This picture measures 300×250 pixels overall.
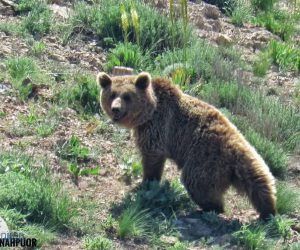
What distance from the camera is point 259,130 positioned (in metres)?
9.48

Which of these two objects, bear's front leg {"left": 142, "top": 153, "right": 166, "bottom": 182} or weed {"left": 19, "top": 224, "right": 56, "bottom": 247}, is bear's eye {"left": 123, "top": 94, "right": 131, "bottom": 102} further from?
weed {"left": 19, "top": 224, "right": 56, "bottom": 247}

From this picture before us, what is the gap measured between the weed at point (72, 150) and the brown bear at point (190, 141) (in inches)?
20.6

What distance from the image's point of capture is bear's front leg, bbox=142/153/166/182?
7.96 meters

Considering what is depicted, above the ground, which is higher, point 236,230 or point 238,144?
point 238,144

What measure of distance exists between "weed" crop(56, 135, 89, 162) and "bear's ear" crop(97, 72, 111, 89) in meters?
0.69

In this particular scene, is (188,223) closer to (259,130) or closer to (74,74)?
(259,130)

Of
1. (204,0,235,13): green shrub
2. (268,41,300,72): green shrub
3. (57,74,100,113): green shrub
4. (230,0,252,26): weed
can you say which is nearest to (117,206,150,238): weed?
(57,74,100,113): green shrub

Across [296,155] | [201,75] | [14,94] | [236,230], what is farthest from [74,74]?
[236,230]

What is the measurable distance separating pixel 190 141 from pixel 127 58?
9.14 feet

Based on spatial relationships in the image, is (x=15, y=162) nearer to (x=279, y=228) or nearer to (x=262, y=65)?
(x=279, y=228)

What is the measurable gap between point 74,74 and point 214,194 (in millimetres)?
3009

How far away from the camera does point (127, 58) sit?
10.3 m

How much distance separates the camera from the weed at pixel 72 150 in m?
8.27

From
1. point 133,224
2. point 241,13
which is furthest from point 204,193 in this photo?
point 241,13
